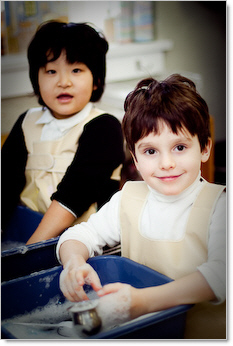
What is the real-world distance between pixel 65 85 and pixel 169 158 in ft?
1.11

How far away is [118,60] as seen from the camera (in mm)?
1211

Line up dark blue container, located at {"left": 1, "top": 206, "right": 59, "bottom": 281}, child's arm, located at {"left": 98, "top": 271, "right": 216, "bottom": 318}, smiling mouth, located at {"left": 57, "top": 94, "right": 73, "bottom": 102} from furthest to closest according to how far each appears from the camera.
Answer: smiling mouth, located at {"left": 57, "top": 94, "right": 73, "bottom": 102} → dark blue container, located at {"left": 1, "top": 206, "right": 59, "bottom": 281} → child's arm, located at {"left": 98, "top": 271, "right": 216, "bottom": 318}

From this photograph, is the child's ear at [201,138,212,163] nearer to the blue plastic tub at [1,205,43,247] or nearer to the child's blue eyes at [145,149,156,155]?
the child's blue eyes at [145,149,156,155]

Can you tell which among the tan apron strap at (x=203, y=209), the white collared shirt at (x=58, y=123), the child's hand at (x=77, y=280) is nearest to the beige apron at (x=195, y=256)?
the tan apron strap at (x=203, y=209)

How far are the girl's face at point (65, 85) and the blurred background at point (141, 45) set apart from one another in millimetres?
65

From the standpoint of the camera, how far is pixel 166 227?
78 centimetres

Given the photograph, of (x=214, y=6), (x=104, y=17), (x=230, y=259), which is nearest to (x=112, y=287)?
(x=230, y=259)

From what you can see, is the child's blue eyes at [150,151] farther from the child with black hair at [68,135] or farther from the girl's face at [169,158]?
the child with black hair at [68,135]

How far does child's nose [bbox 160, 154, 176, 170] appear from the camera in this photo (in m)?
0.73

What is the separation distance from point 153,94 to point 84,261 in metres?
0.30

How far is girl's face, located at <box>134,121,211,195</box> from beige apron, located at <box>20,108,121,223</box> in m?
0.21

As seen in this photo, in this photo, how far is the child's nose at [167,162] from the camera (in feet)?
2.39

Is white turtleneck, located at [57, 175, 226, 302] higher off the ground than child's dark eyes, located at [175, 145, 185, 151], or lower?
lower

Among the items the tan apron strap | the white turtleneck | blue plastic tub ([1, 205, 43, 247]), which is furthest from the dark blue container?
the tan apron strap
